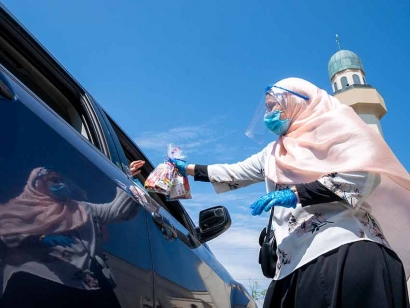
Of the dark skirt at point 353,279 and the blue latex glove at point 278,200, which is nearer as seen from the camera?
the dark skirt at point 353,279

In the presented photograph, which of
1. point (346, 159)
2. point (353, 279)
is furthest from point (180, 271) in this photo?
point (346, 159)

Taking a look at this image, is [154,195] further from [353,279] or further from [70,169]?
[70,169]

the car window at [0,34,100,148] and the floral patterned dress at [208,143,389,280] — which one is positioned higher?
the car window at [0,34,100,148]

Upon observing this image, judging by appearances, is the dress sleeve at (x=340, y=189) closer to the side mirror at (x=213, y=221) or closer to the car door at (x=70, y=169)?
the side mirror at (x=213, y=221)

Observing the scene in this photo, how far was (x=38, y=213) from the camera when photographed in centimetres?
76

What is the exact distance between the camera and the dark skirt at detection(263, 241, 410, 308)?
4.98ft

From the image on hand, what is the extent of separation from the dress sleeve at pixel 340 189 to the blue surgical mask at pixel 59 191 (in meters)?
1.08

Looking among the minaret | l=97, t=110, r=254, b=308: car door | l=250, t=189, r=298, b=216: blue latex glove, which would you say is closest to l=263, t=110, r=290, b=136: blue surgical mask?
l=250, t=189, r=298, b=216: blue latex glove

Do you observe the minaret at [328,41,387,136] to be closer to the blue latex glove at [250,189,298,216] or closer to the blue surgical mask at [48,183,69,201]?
the blue latex glove at [250,189,298,216]

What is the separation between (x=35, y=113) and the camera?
83cm

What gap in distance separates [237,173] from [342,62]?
26079 mm

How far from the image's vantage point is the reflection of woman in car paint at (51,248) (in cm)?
67

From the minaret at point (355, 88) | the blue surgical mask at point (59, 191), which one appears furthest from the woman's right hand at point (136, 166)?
the minaret at point (355, 88)

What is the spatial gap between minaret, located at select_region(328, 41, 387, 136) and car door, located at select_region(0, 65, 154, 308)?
792 inches
